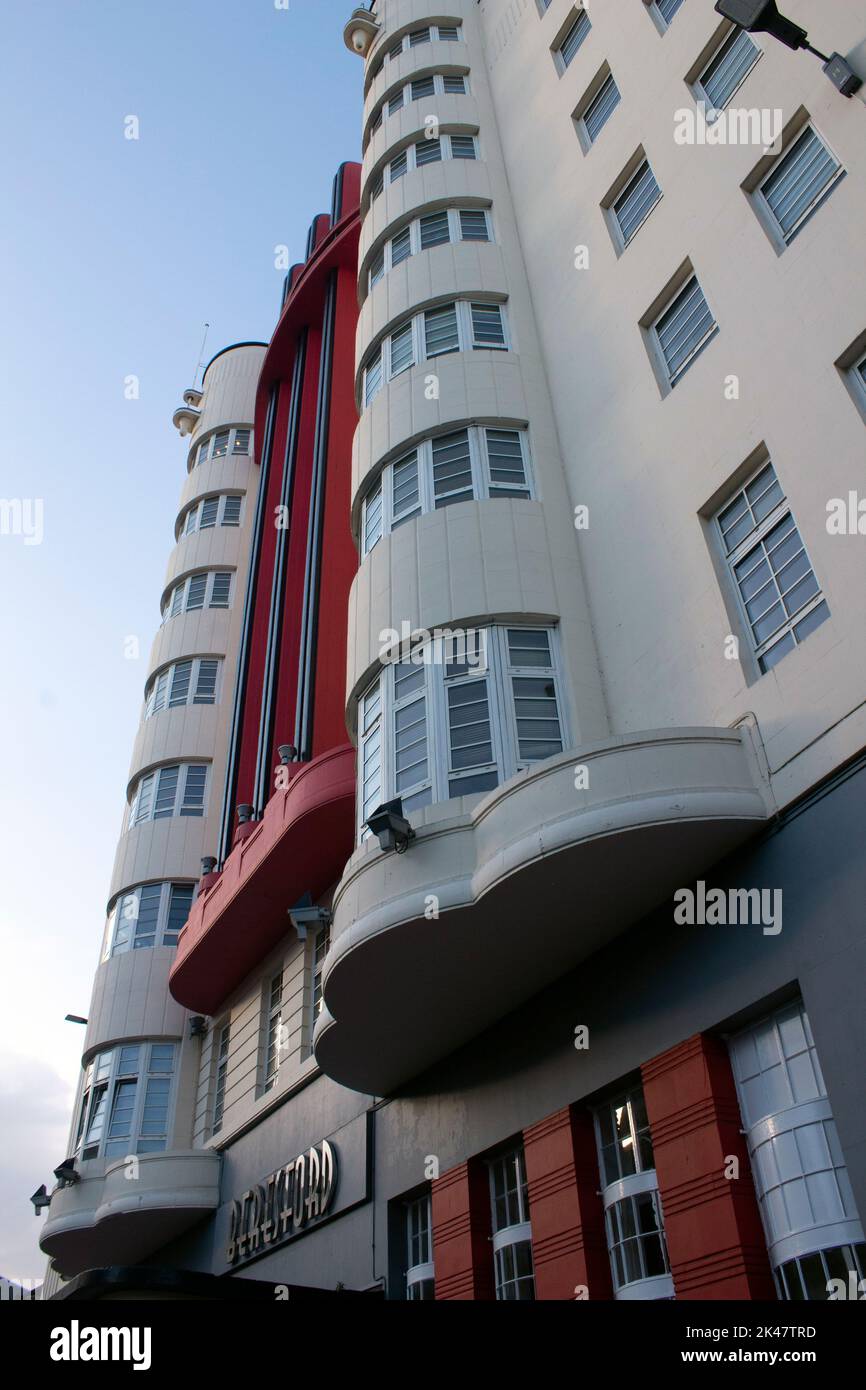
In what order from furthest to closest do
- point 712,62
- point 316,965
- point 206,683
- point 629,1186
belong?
point 206,683
point 316,965
point 712,62
point 629,1186

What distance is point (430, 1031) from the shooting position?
479 inches

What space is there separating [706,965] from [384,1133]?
639 cm

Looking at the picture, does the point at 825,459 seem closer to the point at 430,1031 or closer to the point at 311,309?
the point at 430,1031

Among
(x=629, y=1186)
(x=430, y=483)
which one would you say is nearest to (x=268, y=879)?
(x=430, y=483)

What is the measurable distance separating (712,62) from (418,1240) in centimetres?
1600

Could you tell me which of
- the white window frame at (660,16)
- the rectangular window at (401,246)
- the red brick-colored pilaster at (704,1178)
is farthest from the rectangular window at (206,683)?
the red brick-colored pilaster at (704,1178)

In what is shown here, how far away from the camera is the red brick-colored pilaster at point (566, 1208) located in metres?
9.88

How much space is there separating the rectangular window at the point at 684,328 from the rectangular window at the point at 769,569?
8.33 ft

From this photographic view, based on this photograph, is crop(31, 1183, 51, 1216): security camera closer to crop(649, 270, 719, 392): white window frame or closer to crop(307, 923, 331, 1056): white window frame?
Result: crop(307, 923, 331, 1056): white window frame

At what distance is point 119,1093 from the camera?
21.6m

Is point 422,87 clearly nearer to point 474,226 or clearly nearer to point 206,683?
point 474,226

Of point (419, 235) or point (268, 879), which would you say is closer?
point (268, 879)
